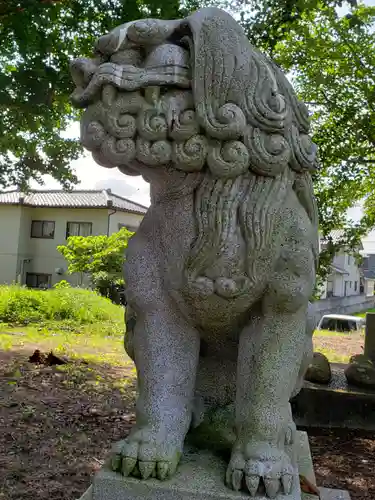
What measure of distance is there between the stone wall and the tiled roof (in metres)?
9.43

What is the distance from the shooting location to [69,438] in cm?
399

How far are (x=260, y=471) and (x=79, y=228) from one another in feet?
70.5

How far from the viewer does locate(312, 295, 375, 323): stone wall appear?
81.6ft

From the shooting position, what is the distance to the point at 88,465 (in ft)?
11.5

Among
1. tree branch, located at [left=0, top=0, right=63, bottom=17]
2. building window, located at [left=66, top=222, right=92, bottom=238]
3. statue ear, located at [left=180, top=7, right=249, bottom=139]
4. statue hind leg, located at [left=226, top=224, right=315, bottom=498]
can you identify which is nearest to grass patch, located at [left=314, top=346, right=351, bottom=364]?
tree branch, located at [left=0, top=0, right=63, bottom=17]

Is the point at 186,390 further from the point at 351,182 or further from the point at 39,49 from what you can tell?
the point at 351,182

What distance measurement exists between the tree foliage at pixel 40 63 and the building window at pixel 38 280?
17.3 m

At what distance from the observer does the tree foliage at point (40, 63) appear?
3.51 m

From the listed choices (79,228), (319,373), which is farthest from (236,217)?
(79,228)

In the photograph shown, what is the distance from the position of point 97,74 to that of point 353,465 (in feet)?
12.0

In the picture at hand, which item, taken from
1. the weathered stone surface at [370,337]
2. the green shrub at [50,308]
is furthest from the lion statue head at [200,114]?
the green shrub at [50,308]

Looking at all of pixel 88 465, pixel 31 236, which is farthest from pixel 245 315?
pixel 31 236

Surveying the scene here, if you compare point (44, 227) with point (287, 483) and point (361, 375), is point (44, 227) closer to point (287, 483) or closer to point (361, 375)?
point (361, 375)

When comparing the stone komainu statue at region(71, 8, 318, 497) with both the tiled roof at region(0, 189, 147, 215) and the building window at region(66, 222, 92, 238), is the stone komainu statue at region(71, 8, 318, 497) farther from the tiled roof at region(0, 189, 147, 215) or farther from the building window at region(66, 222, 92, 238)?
the building window at region(66, 222, 92, 238)
